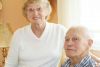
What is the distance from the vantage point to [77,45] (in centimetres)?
169

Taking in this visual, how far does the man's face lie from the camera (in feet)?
5.54

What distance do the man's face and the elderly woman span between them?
475 millimetres

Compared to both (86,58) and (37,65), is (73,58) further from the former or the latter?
(37,65)

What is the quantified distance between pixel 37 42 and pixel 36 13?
27cm

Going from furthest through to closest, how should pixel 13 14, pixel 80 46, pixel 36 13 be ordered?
pixel 13 14 → pixel 36 13 → pixel 80 46

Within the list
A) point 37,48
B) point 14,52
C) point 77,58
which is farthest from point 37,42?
point 77,58

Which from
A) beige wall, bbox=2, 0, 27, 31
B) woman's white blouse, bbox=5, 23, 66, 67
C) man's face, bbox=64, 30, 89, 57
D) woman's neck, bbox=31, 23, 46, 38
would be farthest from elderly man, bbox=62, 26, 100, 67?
beige wall, bbox=2, 0, 27, 31

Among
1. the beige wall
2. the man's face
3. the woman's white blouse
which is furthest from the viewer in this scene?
the beige wall

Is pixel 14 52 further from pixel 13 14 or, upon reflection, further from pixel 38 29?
pixel 13 14

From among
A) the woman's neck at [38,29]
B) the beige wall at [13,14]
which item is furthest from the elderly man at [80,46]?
the beige wall at [13,14]

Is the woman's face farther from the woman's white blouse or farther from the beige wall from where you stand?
the beige wall

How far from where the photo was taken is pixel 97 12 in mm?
2754

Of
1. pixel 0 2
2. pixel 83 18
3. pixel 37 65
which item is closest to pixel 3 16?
pixel 0 2

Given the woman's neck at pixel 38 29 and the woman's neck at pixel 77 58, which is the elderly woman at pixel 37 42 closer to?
the woman's neck at pixel 38 29
